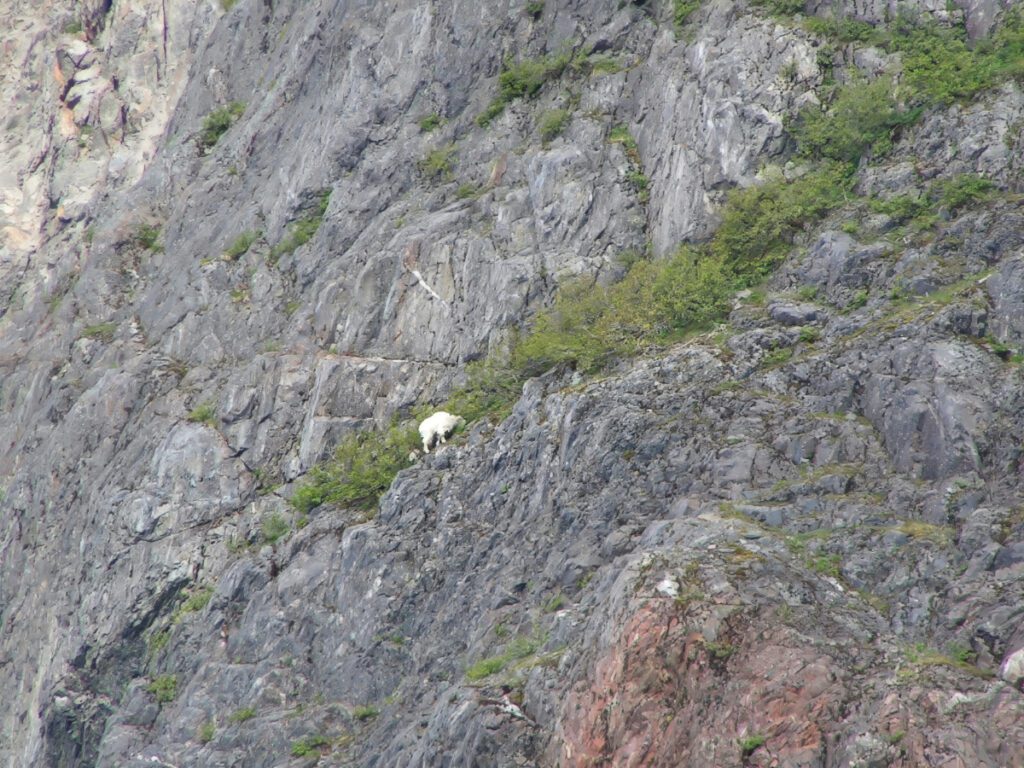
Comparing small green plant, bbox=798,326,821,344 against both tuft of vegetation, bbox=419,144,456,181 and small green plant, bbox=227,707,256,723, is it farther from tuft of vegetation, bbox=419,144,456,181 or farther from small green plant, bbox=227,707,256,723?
tuft of vegetation, bbox=419,144,456,181

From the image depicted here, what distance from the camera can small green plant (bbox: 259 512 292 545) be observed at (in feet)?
117

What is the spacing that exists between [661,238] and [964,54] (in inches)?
389

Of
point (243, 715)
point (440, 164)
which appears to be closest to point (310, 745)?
point (243, 715)

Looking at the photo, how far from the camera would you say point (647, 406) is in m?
28.9

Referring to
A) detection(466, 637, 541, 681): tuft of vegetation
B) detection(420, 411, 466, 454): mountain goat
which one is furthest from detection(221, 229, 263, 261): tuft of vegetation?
detection(466, 637, 541, 681): tuft of vegetation

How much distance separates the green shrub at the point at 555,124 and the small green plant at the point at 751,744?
25.6m

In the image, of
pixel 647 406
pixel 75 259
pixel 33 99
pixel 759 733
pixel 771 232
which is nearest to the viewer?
pixel 759 733

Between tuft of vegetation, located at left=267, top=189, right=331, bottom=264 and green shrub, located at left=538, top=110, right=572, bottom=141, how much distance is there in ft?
32.4

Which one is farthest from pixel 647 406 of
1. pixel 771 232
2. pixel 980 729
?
pixel 980 729

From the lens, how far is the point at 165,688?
3509 centimetres

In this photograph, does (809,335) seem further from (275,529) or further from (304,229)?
(304,229)

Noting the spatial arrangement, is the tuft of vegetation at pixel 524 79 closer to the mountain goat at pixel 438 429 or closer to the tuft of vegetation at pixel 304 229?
the tuft of vegetation at pixel 304 229

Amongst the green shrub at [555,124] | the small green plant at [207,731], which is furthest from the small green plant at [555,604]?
the green shrub at [555,124]

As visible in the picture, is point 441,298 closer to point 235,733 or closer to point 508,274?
point 508,274
